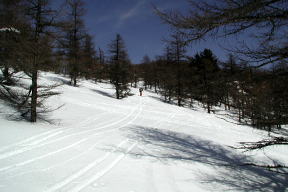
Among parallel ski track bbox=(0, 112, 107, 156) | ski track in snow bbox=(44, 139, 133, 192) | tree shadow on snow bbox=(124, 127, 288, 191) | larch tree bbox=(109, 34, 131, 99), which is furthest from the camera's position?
larch tree bbox=(109, 34, 131, 99)

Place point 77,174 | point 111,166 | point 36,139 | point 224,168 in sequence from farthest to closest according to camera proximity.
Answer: point 36,139 < point 224,168 < point 111,166 < point 77,174

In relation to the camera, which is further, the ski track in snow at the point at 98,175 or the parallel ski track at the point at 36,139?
the parallel ski track at the point at 36,139

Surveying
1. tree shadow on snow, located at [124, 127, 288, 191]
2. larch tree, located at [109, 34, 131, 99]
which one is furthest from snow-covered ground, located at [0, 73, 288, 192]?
larch tree, located at [109, 34, 131, 99]

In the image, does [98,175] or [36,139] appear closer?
[98,175]

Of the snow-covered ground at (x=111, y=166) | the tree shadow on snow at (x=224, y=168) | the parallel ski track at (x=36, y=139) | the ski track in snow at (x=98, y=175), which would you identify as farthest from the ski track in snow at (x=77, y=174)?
the parallel ski track at (x=36, y=139)

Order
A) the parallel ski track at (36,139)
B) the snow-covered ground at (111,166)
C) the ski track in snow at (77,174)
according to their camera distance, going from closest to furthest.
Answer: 1. the ski track in snow at (77,174)
2. the snow-covered ground at (111,166)
3. the parallel ski track at (36,139)

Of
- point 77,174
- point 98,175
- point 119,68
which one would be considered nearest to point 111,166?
point 98,175

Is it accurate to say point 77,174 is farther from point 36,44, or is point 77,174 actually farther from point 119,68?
point 119,68

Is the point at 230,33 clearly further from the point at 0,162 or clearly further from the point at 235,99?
the point at 0,162

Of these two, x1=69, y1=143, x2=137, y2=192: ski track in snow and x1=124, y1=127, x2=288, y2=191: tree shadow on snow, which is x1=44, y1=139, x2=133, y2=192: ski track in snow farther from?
x1=124, y1=127, x2=288, y2=191: tree shadow on snow

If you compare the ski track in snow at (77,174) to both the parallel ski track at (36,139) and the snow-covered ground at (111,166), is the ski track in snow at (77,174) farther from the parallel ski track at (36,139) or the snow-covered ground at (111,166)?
the parallel ski track at (36,139)

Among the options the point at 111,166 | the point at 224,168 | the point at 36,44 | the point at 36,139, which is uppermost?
the point at 36,44

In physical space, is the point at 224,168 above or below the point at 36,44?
below

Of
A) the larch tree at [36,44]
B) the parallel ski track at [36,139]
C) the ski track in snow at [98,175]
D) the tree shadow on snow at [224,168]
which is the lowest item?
the tree shadow on snow at [224,168]
